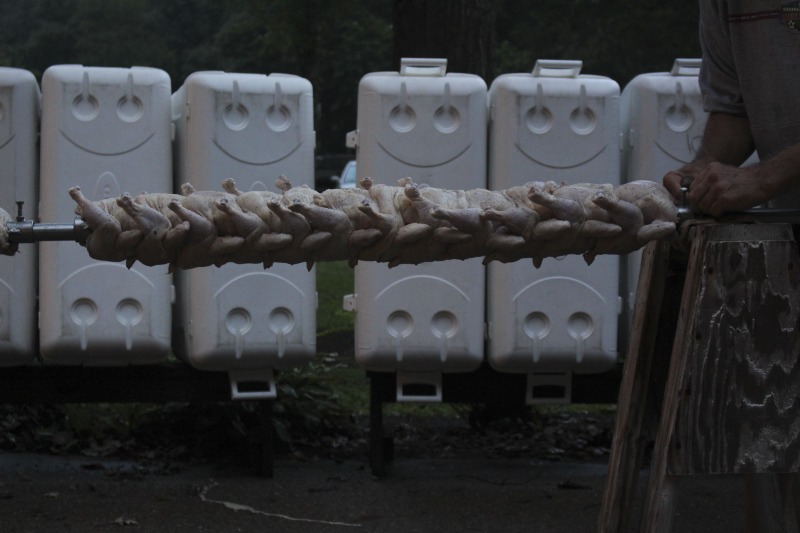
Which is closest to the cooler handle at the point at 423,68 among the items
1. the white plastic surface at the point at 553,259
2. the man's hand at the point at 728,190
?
the white plastic surface at the point at 553,259

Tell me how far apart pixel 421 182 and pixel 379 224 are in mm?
2086

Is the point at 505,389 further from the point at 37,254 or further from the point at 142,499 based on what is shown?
the point at 37,254

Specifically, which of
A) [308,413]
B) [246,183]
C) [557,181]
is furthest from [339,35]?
[557,181]

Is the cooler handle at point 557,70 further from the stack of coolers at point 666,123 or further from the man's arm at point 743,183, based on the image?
the man's arm at point 743,183

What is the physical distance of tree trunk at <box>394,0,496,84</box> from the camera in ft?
20.4

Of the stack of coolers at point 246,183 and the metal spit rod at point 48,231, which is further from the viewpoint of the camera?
the stack of coolers at point 246,183

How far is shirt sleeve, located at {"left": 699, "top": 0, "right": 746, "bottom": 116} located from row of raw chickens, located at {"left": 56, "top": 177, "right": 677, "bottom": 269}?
23.1 inches

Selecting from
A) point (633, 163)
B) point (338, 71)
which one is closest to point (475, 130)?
point (633, 163)

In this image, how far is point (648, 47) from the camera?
24.1m

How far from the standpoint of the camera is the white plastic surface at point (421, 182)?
464 centimetres

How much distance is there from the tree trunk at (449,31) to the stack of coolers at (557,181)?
159 cm

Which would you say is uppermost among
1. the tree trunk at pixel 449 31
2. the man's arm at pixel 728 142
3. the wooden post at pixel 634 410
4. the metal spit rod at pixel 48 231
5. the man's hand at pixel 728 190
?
the tree trunk at pixel 449 31

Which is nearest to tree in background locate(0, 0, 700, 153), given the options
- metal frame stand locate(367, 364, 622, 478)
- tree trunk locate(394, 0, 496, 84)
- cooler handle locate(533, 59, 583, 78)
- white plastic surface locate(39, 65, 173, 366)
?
tree trunk locate(394, 0, 496, 84)

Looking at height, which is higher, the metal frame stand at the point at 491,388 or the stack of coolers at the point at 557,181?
the stack of coolers at the point at 557,181
